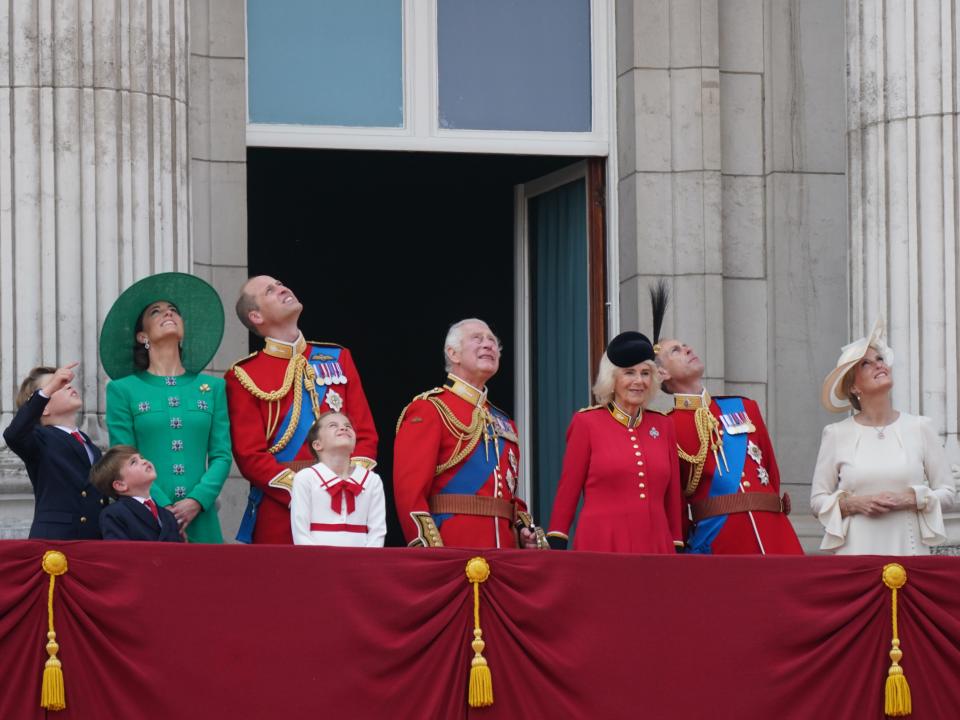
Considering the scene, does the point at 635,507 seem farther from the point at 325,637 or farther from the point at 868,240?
the point at 868,240

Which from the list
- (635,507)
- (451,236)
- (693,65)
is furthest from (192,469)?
(451,236)

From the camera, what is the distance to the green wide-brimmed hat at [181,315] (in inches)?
396

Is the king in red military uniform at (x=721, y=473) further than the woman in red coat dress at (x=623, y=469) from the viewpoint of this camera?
Yes

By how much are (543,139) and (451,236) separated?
4.64 meters

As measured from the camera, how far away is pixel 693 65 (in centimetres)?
1273

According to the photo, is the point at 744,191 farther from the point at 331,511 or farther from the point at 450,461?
the point at 331,511

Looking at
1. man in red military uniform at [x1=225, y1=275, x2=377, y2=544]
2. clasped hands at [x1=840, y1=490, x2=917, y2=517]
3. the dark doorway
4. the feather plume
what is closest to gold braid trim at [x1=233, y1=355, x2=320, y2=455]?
man in red military uniform at [x1=225, y1=275, x2=377, y2=544]

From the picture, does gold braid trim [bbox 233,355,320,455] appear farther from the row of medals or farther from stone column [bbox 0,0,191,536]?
stone column [bbox 0,0,191,536]

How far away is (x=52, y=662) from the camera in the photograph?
8.51 meters

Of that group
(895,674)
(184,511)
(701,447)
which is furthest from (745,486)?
(184,511)

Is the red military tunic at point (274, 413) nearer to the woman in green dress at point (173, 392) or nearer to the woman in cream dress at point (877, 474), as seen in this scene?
the woman in green dress at point (173, 392)

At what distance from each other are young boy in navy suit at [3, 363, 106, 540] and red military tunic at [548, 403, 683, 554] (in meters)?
2.10

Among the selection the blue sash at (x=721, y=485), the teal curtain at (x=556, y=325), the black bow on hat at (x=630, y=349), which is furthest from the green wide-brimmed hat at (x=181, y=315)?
the teal curtain at (x=556, y=325)

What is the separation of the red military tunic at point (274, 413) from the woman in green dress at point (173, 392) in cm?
12
